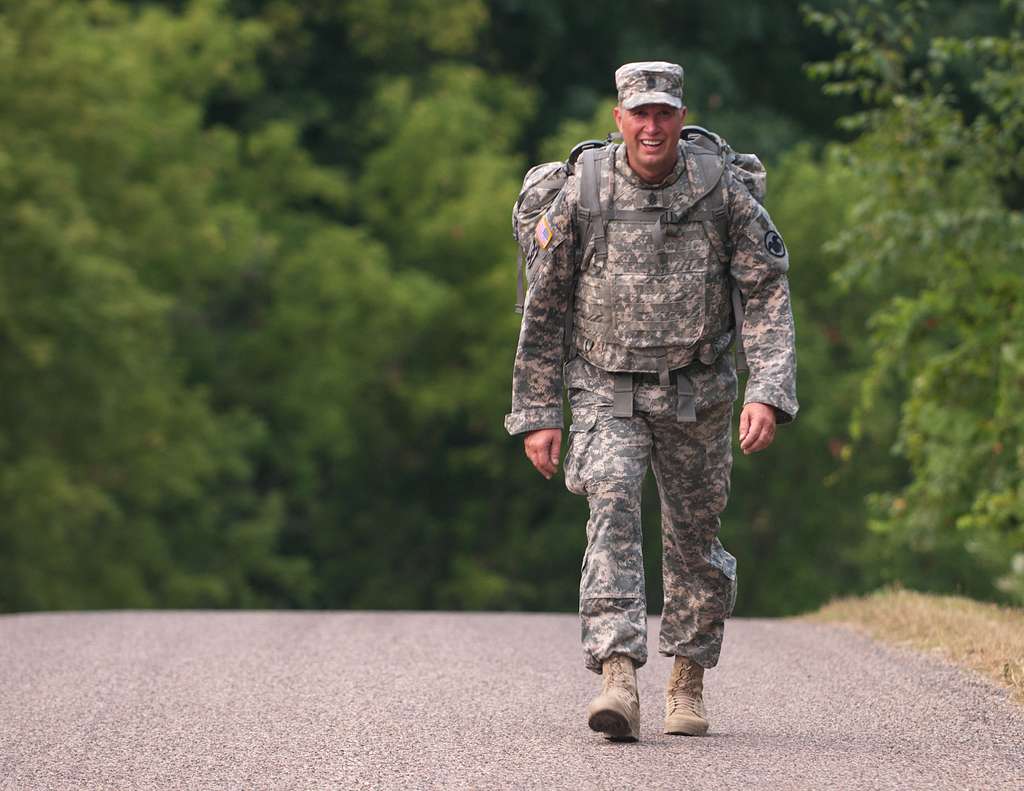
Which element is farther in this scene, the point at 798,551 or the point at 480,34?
the point at 480,34

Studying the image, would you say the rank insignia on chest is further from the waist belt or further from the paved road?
the paved road

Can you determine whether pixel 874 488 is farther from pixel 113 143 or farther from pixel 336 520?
pixel 113 143

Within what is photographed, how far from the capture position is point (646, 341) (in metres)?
6.30

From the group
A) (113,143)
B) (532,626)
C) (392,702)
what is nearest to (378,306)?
(113,143)

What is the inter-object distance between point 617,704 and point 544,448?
0.86 metres

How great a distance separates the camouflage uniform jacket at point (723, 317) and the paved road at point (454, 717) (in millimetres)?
1014

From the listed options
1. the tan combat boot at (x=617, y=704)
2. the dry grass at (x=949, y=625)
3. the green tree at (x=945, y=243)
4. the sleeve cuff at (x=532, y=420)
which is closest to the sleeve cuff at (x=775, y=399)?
the sleeve cuff at (x=532, y=420)

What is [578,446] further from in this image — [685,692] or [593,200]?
[685,692]

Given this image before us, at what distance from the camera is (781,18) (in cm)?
3547

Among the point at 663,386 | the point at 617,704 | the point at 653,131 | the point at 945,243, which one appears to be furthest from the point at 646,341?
the point at 945,243

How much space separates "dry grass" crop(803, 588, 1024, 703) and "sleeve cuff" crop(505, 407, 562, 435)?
6.16 feet

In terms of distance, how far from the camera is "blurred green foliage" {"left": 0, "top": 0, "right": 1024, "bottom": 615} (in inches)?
1055

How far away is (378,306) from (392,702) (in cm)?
2581

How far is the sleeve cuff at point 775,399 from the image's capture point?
6.22 m
